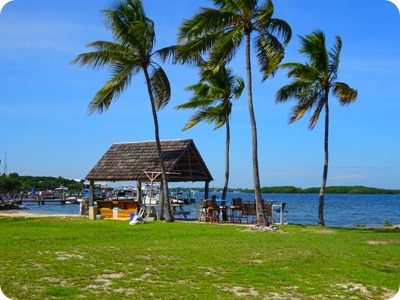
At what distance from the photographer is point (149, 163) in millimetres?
26781

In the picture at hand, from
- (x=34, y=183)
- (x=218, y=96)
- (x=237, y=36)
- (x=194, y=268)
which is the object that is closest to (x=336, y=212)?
(x=218, y=96)

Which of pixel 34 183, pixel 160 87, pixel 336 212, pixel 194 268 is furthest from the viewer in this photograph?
pixel 34 183

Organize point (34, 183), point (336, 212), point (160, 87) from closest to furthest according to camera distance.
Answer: point (160, 87) < point (336, 212) < point (34, 183)

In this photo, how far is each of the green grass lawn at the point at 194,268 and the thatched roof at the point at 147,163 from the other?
10673 mm

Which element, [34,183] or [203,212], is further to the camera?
[34,183]

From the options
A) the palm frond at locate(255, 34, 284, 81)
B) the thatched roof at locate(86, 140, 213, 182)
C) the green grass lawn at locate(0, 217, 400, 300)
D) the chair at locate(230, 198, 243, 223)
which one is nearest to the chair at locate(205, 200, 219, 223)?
the chair at locate(230, 198, 243, 223)

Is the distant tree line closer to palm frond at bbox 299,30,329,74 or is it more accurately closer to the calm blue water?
the calm blue water

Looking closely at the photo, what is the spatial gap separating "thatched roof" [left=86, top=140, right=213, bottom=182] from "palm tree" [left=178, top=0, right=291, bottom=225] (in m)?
6.70

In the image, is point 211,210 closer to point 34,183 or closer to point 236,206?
point 236,206

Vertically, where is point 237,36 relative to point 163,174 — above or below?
above

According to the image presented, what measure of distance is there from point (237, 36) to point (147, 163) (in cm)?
895

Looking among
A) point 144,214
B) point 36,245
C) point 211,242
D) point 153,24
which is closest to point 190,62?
point 153,24

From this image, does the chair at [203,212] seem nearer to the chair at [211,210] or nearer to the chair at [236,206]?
the chair at [211,210]

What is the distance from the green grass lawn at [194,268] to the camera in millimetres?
8305
